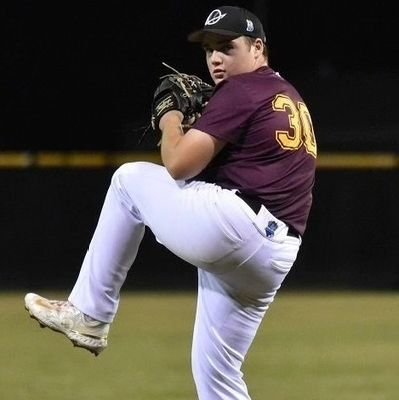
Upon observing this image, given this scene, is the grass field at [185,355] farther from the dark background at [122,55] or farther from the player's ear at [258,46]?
the dark background at [122,55]

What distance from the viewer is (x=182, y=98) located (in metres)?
3.86

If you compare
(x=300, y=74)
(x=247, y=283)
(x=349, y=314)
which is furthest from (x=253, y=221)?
(x=300, y=74)

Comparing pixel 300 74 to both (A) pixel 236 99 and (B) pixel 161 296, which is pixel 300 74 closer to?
(B) pixel 161 296

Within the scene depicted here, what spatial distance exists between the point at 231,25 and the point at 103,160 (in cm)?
623

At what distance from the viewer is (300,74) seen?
22000mm

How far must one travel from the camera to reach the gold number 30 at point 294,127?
3766 mm

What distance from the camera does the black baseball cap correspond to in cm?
378

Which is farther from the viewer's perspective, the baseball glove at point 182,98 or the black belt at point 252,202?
the baseball glove at point 182,98

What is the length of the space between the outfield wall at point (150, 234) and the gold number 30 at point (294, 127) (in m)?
5.64

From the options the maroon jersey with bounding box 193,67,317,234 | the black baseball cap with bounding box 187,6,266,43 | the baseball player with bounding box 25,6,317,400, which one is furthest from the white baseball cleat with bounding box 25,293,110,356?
the black baseball cap with bounding box 187,6,266,43

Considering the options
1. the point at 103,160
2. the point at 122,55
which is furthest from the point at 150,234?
the point at 122,55

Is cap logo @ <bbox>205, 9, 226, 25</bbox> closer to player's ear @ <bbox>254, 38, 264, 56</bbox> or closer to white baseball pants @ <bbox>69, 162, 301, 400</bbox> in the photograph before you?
player's ear @ <bbox>254, 38, 264, 56</bbox>

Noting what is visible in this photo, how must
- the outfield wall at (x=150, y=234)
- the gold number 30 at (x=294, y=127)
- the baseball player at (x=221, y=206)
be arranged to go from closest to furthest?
the baseball player at (x=221, y=206), the gold number 30 at (x=294, y=127), the outfield wall at (x=150, y=234)

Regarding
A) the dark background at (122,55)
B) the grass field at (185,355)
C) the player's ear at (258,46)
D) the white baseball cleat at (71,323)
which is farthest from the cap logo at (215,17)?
the dark background at (122,55)
